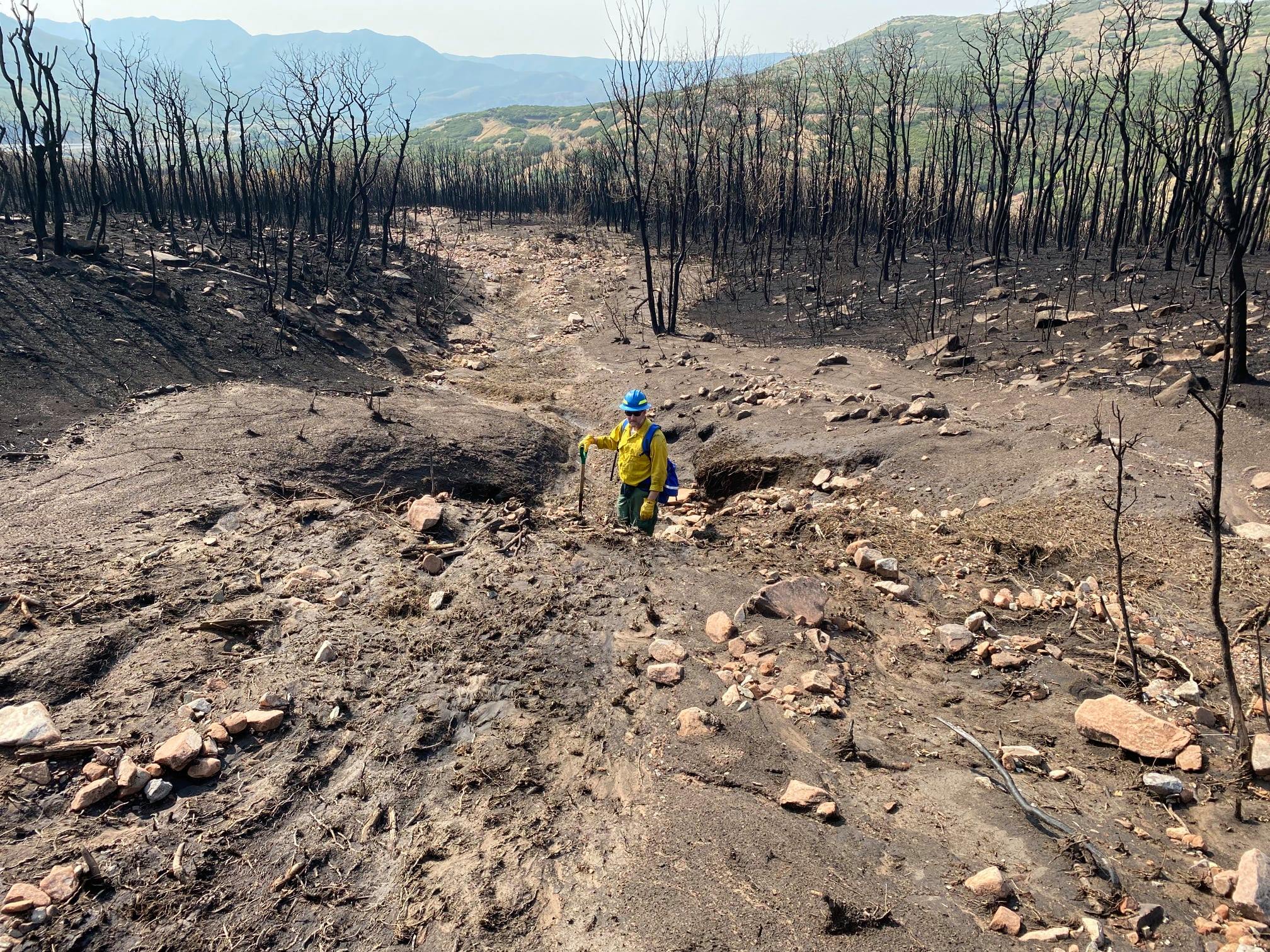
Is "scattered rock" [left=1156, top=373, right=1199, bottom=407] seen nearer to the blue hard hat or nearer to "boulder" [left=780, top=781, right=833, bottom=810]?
the blue hard hat

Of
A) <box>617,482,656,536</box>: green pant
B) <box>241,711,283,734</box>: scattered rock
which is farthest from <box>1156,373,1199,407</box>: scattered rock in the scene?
<box>241,711,283,734</box>: scattered rock

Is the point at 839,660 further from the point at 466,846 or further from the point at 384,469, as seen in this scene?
the point at 384,469

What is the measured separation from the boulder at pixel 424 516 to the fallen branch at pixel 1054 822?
4.23m

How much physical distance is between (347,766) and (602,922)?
154cm

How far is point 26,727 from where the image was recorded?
136 inches

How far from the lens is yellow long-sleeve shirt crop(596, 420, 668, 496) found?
6332 mm

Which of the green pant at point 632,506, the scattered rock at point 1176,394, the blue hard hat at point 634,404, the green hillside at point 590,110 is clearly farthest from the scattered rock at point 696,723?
the green hillside at point 590,110

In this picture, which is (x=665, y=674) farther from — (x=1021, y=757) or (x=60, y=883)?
(x=60, y=883)

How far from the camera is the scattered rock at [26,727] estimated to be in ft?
11.2

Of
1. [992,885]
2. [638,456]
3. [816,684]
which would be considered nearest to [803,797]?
[992,885]

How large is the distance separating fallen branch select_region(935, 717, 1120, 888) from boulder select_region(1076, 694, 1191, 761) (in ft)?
1.86

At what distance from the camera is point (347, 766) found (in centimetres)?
353

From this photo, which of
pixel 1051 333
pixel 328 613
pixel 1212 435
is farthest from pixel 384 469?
pixel 1051 333

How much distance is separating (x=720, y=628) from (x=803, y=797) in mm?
1558
